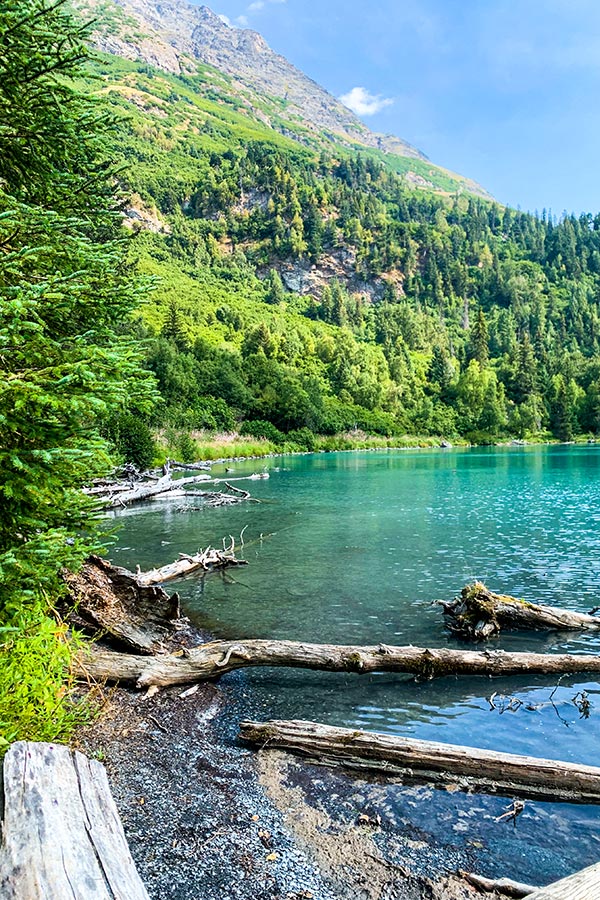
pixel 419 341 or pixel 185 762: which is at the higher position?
pixel 419 341

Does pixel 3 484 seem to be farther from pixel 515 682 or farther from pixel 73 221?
pixel 515 682

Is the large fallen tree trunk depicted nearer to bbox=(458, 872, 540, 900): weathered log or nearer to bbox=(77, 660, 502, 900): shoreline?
bbox=(77, 660, 502, 900): shoreline

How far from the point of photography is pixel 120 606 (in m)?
11.8

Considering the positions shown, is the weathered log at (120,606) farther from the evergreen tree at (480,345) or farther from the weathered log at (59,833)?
the evergreen tree at (480,345)

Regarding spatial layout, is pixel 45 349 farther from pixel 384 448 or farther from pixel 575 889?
pixel 384 448

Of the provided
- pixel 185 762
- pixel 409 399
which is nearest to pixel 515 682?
pixel 185 762

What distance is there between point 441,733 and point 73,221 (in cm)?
955

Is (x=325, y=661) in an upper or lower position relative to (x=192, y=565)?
upper

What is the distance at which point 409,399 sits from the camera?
152 meters

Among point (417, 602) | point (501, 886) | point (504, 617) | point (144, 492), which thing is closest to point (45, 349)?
point (501, 886)

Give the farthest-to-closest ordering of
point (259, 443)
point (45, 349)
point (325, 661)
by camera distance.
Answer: point (259, 443) → point (325, 661) → point (45, 349)

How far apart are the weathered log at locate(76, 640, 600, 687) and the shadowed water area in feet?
1.06

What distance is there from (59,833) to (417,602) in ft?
46.6

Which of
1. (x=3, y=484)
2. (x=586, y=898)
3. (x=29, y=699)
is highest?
(x=3, y=484)
